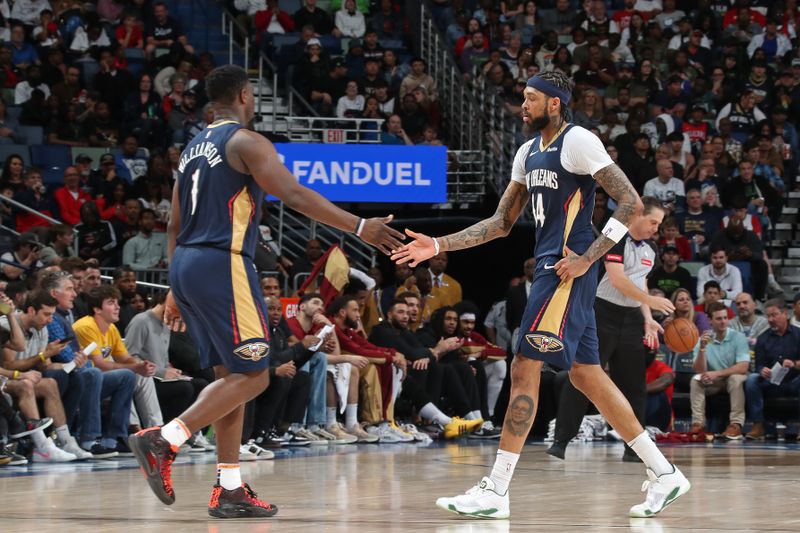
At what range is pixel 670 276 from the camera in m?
15.1

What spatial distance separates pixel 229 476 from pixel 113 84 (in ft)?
40.5

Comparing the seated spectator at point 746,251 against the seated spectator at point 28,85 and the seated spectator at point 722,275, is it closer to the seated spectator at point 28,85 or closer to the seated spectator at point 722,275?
the seated spectator at point 722,275

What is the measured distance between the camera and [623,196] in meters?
6.04

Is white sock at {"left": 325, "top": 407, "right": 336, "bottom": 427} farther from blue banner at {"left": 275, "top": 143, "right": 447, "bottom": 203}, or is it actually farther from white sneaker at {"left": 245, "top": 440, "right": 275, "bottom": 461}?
blue banner at {"left": 275, "top": 143, "right": 447, "bottom": 203}

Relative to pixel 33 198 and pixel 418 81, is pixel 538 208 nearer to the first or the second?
pixel 33 198

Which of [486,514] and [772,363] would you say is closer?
[486,514]

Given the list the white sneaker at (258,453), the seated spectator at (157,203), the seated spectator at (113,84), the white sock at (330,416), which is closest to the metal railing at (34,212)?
the seated spectator at (157,203)

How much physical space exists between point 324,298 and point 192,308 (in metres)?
7.46

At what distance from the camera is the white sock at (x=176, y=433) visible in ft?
18.6

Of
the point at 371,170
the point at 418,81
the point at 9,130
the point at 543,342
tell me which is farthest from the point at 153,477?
the point at 418,81

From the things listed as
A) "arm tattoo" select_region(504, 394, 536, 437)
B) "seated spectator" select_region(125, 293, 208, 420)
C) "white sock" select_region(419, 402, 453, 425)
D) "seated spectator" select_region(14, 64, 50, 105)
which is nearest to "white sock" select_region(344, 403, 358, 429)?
"white sock" select_region(419, 402, 453, 425)

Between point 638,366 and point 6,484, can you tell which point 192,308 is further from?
point 638,366

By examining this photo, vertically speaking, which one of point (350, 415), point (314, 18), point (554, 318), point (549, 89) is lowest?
point (350, 415)

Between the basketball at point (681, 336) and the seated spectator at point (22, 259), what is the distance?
612 centimetres
